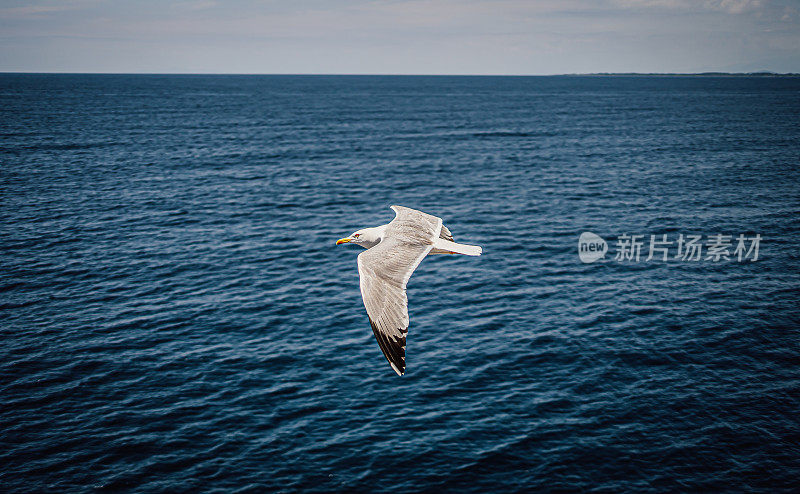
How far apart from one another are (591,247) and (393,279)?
141 ft

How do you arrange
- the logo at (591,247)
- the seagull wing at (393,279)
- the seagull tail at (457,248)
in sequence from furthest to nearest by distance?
the logo at (591,247), the seagull tail at (457,248), the seagull wing at (393,279)

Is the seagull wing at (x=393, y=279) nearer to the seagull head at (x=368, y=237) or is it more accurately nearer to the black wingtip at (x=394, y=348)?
the black wingtip at (x=394, y=348)

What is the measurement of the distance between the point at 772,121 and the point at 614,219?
118139 mm

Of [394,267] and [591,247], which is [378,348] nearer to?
[394,267]

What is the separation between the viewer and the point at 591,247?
51594 millimetres

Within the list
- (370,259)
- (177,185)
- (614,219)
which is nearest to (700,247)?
(614,219)

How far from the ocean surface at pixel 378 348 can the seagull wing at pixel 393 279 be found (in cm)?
1284

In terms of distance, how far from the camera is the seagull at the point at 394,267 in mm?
10164

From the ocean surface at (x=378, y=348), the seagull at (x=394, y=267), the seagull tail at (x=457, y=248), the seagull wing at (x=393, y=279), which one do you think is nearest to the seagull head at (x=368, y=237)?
the seagull at (x=394, y=267)

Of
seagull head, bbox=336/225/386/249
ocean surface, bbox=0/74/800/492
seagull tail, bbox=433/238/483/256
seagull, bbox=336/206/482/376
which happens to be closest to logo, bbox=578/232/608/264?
ocean surface, bbox=0/74/800/492

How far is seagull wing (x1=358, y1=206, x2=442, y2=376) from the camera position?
33.1ft

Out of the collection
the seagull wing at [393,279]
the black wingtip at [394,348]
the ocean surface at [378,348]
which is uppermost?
the seagull wing at [393,279]

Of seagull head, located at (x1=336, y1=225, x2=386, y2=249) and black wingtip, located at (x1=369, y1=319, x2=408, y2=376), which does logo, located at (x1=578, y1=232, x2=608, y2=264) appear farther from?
black wingtip, located at (x1=369, y1=319, x2=408, y2=376)

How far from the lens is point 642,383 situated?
Answer: 30844 millimetres
